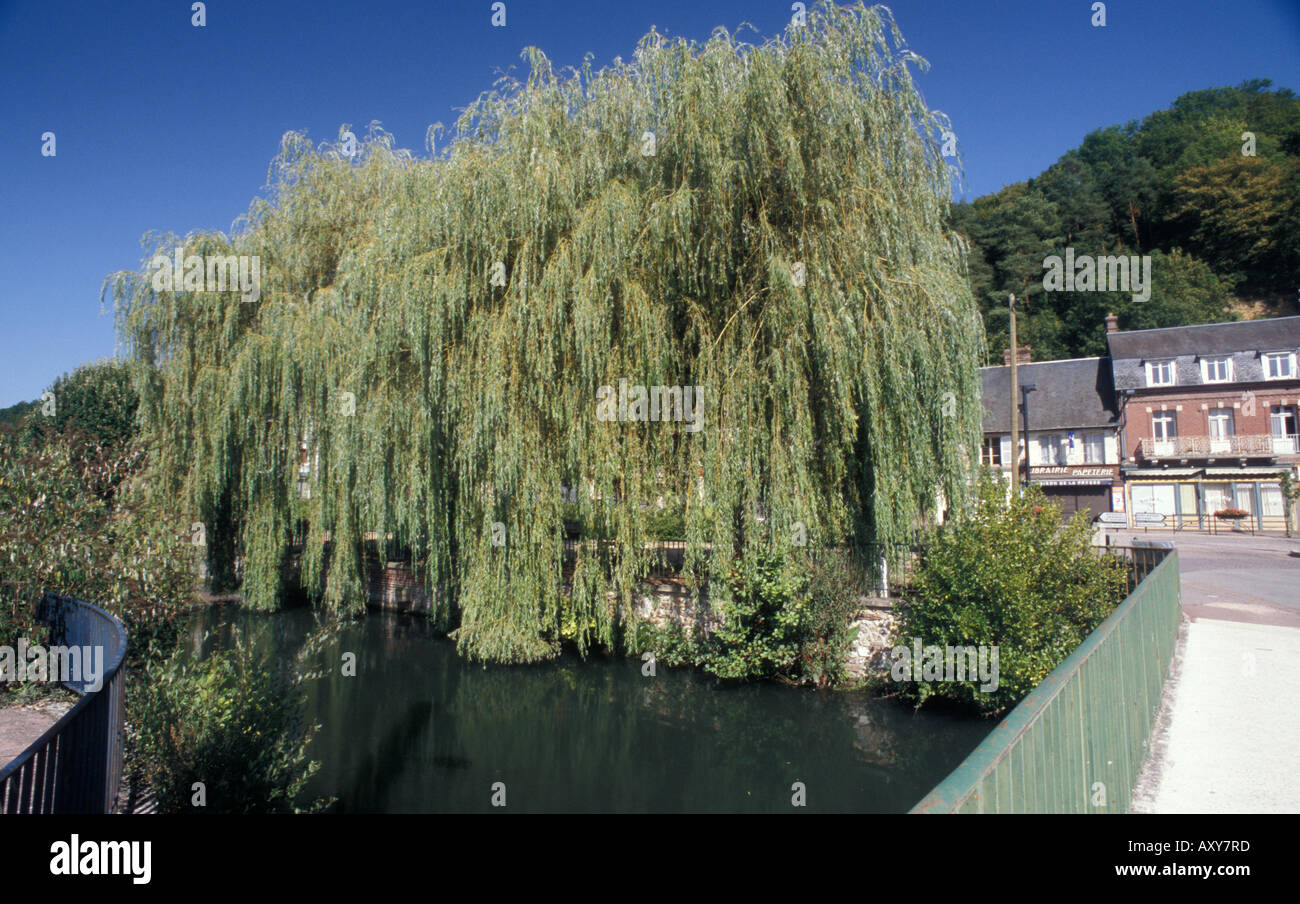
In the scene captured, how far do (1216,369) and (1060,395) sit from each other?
6.48m

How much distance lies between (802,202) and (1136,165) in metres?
64.3

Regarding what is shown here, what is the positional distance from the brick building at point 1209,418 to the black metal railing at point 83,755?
3799 cm

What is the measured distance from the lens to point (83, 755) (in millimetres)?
4785

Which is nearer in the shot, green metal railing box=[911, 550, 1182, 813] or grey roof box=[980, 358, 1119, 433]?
green metal railing box=[911, 550, 1182, 813]

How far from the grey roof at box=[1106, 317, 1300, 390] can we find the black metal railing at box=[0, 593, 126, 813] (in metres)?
40.3

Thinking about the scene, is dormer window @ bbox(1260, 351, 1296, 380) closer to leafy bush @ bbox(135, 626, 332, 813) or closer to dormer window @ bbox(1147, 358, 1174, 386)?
dormer window @ bbox(1147, 358, 1174, 386)

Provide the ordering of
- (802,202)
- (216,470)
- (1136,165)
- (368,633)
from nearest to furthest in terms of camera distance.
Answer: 1. (802,202)
2. (216,470)
3. (368,633)
4. (1136,165)

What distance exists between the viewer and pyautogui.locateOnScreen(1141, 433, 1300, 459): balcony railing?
3272cm

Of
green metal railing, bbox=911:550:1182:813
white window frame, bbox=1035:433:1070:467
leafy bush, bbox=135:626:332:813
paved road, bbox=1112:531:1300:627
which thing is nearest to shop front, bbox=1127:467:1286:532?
white window frame, bbox=1035:433:1070:467

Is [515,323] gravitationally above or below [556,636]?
above

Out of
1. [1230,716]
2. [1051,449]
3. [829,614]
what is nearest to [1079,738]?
[1230,716]
